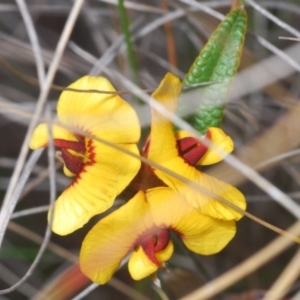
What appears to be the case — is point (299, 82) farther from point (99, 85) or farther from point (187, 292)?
point (99, 85)

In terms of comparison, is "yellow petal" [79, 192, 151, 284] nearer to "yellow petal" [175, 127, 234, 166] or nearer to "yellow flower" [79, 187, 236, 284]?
"yellow flower" [79, 187, 236, 284]

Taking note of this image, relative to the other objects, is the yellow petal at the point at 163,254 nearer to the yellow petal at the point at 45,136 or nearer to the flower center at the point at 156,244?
the flower center at the point at 156,244

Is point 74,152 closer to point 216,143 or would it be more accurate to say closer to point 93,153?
point 93,153

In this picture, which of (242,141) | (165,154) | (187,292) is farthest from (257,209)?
(165,154)

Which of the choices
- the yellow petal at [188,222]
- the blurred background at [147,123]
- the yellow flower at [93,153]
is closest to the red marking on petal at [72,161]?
the yellow flower at [93,153]

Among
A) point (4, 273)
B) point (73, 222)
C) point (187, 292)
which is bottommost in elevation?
point (187, 292)

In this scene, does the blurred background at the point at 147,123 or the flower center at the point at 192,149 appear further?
the blurred background at the point at 147,123

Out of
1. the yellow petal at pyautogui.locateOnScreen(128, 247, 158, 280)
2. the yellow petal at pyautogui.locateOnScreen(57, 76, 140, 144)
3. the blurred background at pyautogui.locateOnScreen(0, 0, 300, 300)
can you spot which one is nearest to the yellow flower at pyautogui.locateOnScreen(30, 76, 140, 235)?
the yellow petal at pyautogui.locateOnScreen(57, 76, 140, 144)
